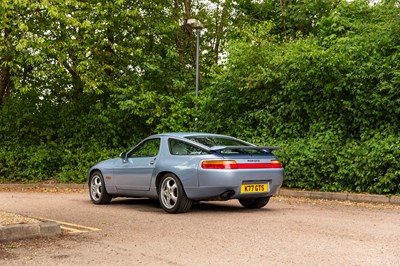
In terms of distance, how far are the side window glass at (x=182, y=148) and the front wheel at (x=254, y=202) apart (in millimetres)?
1696

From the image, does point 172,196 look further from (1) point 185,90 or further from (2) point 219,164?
(1) point 185,90

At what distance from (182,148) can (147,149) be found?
2.89 feet

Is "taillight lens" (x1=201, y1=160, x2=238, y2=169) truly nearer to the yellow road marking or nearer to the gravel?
the yellow road marking

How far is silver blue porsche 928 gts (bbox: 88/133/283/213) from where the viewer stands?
962cm

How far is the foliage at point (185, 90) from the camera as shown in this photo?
14.2 metres

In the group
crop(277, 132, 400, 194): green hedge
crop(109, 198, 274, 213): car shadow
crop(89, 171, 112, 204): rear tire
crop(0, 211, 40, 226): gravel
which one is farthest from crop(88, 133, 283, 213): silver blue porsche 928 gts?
crop(277, 132, 400, 194): green hedge

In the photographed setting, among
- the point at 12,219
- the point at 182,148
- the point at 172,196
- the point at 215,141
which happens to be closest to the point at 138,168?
the point at 182,148

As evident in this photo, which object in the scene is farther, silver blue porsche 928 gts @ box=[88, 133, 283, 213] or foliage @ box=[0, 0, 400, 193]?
foliage @ box=[0, 0, 400, 193]

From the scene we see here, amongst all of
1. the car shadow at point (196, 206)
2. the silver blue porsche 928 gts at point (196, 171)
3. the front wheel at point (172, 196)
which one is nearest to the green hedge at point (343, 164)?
the car shadow at point (196, 206)

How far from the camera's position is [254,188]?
391 inches

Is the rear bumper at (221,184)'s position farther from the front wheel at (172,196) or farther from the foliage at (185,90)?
the foliage at (185,90)

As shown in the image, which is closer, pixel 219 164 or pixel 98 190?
pixel 219 164

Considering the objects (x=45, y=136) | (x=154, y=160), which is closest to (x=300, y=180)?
(x=154, y=160)

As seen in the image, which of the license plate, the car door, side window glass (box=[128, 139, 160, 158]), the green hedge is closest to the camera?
the license plate
